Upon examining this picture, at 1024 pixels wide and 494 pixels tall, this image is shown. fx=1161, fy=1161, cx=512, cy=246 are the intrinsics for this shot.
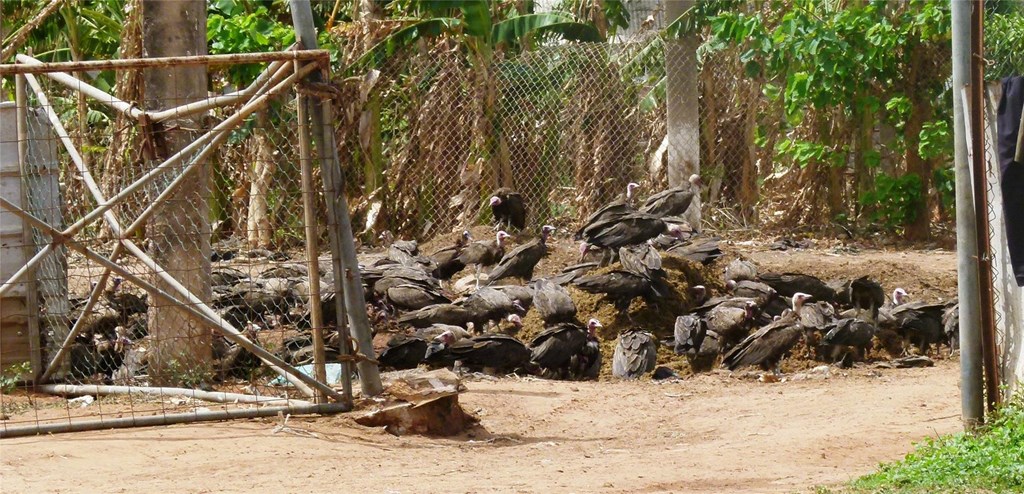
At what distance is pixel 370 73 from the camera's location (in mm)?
16344

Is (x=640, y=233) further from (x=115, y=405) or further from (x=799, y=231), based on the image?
(x=115, y=405)

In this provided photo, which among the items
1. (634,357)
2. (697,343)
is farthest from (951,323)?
(634,357)

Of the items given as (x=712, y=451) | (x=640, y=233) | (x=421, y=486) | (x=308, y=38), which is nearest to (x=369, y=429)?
(x=421, y=486)

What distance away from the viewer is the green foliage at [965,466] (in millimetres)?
5301

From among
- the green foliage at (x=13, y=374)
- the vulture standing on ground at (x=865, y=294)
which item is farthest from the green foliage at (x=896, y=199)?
the green foliage at (x=13, y=374)

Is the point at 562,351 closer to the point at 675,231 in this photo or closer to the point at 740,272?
the point at 740,272

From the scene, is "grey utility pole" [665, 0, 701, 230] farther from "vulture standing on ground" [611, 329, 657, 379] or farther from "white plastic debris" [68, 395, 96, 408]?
"white plastic debris" [68, 395, 96, 408]

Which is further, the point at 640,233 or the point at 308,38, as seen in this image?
the point at 640,233

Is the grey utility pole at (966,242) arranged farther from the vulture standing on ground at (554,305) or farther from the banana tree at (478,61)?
the banana tree at (478,61)

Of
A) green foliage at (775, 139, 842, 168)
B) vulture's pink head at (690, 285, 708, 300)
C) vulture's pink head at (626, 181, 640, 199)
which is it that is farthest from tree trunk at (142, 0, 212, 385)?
green foliage at (775, 139, 842, 168)

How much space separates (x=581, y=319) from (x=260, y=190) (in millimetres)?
4207

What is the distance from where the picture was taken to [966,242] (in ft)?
20.8

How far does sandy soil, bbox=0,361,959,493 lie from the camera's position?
19.0ft

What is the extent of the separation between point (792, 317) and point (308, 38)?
505 centimetres
